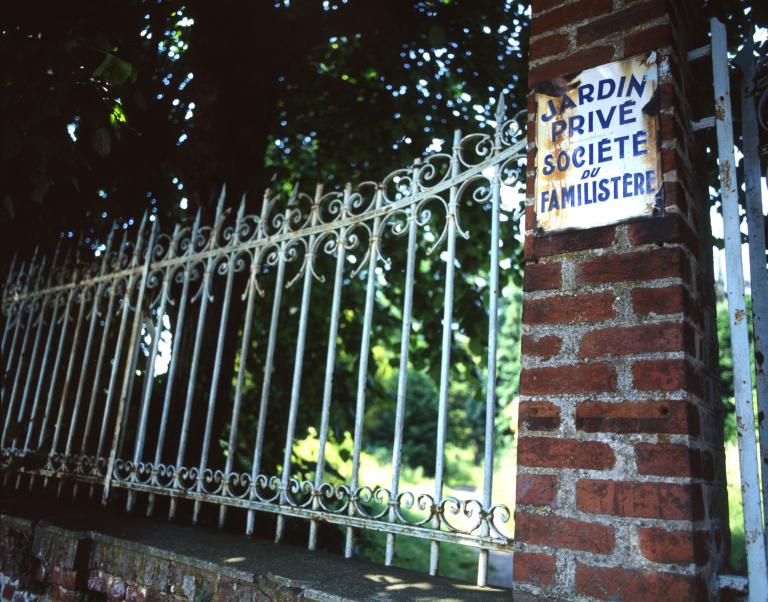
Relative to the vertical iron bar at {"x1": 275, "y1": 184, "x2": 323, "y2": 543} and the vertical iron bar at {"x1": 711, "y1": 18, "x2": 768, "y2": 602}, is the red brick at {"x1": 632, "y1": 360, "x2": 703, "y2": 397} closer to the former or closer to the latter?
the vertical iron bar at {"x1": 711, "y1": 18, "x2": 768, "y2": 602}

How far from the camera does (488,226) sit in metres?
4.67

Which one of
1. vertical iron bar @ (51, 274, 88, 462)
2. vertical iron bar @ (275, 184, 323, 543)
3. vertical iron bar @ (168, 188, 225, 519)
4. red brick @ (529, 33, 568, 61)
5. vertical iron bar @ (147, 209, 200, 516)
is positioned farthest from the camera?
vertical iron bar @ (51, 274, 88, 462)

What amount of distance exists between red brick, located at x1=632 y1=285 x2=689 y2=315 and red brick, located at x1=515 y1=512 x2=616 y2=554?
591mm

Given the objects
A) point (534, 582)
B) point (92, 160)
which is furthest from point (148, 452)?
point (534, 582)

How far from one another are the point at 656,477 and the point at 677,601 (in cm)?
29

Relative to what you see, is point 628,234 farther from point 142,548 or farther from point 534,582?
point 142,548

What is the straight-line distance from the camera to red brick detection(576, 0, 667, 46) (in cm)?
178

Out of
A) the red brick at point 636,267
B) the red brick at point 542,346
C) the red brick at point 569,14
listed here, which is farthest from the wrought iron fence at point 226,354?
the red brick at point 636,267

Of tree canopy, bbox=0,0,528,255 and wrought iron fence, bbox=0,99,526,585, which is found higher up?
tree canopy, bbox=0,0,528,255

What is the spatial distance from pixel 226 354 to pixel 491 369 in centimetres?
200

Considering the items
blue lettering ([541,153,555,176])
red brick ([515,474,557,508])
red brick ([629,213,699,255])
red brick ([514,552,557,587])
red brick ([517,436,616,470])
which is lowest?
red brick ([514,552,557,587])

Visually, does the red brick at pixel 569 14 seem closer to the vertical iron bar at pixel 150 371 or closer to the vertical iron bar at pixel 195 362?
the vertical iron bar at pixel 195 362

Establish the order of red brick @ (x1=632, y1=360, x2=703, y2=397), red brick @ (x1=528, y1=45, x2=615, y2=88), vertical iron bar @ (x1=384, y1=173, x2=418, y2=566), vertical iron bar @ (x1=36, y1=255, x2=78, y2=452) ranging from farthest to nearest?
vertical iron bar @ (x1=36, y1=255, x2=78, y2=452), vertical iron bar @ (x1=384, y1=173, x2=418, y2=566), red brick @ (x1=528, y1=45, x2=615, y2=88), red brick @ (x1=632, y1=360, x2=703, y2=397)

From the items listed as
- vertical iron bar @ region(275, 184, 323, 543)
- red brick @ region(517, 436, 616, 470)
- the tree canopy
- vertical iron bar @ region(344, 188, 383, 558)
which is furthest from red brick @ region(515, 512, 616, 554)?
the tree canopy
